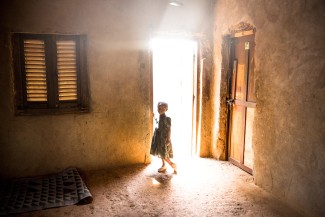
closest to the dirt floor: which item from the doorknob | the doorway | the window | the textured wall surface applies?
the textured wall surface

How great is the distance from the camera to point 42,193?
392 centimetres

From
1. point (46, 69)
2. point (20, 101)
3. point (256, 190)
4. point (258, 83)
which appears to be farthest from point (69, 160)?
point (258, 83)

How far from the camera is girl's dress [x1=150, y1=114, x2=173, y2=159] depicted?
4664 mm

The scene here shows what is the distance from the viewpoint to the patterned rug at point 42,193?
3557mm

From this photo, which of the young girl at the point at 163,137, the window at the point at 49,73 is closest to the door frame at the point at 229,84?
the young girl at the point at 163,137

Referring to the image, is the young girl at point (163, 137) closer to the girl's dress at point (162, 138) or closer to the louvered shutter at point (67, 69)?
the girl's dress at point (162, 138)

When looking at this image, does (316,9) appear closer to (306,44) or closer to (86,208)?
(306,44)

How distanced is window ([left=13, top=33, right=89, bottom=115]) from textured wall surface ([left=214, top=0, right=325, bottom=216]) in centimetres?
306

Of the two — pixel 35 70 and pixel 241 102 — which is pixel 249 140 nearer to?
pixel 241 102

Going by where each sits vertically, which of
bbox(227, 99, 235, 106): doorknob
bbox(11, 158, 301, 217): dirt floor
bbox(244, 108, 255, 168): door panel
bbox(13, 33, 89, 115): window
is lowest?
bbox(11, 158, 301, 217): dirt floor

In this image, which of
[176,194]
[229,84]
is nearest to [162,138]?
[176,194]

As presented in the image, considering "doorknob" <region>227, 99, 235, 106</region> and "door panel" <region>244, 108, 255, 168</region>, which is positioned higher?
"doorknob" <region>227, 99, 235, 106</region>

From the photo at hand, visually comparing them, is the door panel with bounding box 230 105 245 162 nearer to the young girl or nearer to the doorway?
the doorway

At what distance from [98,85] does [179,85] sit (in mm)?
4034
